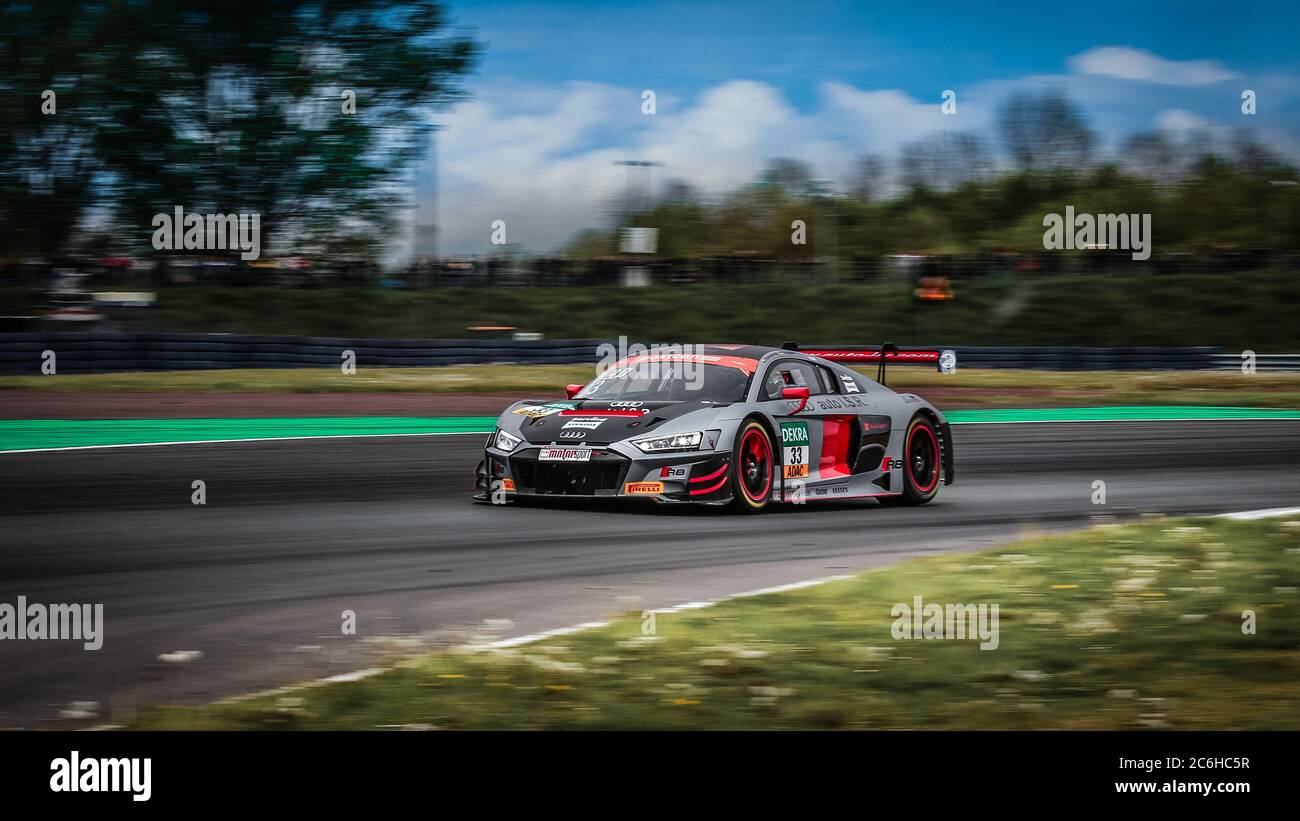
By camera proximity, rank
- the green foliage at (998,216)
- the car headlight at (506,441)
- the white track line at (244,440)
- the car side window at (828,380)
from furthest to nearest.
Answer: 1. the green foliage at (998,216)
2. the white track line at (244,440)
3. the car side window at (828,380)
4. the car headlight at (506,441)

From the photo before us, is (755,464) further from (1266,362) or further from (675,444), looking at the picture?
(1266,362)

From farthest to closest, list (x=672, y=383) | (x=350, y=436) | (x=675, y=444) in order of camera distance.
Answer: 1. (x=350, y=436)
2. (x=672, y=383)
3. (x=675, y=444)

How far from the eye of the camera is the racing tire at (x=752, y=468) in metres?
11.7

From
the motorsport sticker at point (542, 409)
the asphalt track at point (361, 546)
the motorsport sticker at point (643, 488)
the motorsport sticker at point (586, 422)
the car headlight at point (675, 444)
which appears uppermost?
the motorsport sticker at point (542, 409)

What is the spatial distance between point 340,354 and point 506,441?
69.6 ft

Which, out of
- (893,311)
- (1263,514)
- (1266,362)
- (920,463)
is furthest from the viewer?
(893,311)

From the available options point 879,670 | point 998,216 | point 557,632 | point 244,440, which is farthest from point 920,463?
point 998,216

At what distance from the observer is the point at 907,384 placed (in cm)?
3441

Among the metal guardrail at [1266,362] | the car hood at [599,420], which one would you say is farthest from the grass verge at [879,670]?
the metal guardrail at [1266,362]

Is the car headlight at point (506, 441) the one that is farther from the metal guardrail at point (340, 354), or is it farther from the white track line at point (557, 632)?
the metal guardrail at point (340, 354)

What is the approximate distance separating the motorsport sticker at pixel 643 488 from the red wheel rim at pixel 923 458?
256 centimetres
